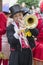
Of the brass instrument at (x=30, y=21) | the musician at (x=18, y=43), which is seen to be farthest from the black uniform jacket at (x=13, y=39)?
the brass instrument at (x=30, y=21)

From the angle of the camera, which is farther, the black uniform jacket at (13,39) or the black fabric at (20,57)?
the black fabric at (20,57)

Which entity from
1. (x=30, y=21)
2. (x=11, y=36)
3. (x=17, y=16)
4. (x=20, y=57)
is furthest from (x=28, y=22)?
(x=20, y=57)

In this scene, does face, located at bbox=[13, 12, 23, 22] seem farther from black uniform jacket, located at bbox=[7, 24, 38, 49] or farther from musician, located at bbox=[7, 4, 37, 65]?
black uniform jacket, located at bbox=[7, 24, 38, 49]

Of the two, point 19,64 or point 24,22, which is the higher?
point 24,22

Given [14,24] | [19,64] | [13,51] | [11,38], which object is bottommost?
[19,64]

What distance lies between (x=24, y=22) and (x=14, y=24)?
0.58 ft

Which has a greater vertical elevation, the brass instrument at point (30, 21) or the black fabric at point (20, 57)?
the brass instrument at point (30, 21)

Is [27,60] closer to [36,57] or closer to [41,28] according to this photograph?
[36,57]

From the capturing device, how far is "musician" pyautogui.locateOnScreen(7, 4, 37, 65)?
2.93 meters

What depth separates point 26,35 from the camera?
3.02 meters

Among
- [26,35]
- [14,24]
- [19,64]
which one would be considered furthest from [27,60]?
[14,24]

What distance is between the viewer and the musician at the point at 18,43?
293 cm

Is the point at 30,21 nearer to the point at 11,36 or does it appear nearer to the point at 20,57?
the point at 11,36

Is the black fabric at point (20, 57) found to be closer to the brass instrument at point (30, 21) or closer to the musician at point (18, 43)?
the musician at point (18, 43)
